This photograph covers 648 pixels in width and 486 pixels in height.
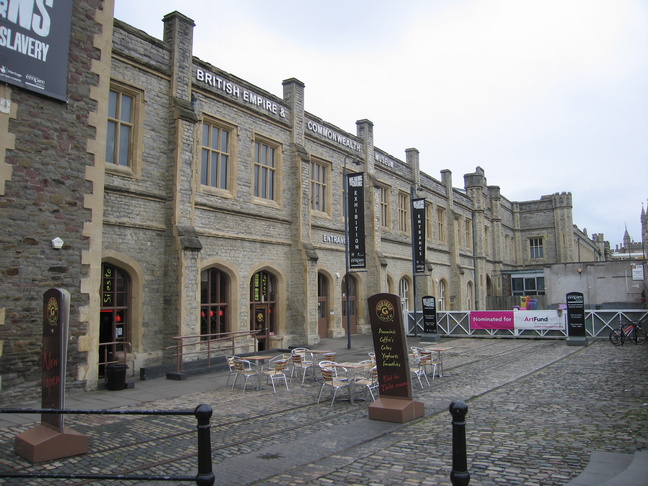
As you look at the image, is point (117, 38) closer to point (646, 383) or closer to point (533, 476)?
point (533, 476)

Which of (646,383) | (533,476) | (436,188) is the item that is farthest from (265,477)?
(436,188)

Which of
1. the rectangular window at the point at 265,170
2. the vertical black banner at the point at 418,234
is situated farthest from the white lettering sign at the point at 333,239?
the vertical black banner at the point at 418,234

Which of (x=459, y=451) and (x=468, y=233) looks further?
(x=468, y=233)

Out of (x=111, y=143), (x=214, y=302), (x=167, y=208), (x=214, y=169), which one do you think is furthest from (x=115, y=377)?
(x=214, y=169)

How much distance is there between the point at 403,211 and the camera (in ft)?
107

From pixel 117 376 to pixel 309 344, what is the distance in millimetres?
9535

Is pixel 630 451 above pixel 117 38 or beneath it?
beneath

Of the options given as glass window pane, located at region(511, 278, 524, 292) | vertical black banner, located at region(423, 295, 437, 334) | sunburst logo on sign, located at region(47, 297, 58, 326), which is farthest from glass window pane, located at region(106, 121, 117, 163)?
glass window pane, located at region(511, 278, 524, 292)

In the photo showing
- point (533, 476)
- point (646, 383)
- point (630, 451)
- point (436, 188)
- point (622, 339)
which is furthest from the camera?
point (436, 188)

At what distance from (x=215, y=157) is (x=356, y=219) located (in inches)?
278

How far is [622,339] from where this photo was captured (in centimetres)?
2045

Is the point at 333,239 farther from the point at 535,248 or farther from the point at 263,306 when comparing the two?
the point at 535,248

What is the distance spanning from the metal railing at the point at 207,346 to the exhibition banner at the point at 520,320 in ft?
42.5

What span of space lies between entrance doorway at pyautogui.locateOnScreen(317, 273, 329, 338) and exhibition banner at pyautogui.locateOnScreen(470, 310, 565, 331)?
25.8 ft
